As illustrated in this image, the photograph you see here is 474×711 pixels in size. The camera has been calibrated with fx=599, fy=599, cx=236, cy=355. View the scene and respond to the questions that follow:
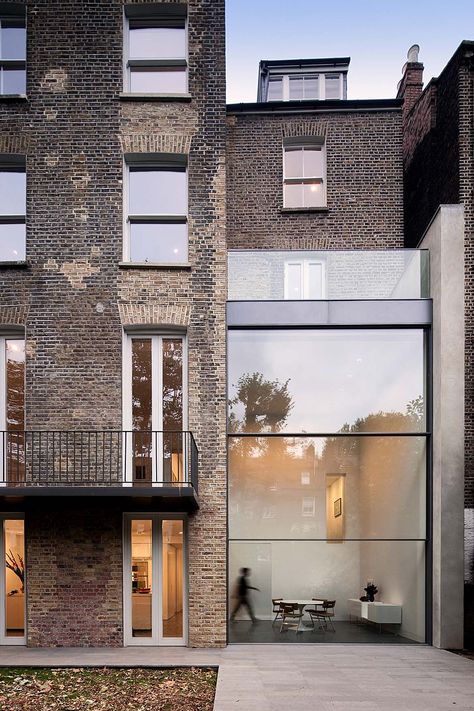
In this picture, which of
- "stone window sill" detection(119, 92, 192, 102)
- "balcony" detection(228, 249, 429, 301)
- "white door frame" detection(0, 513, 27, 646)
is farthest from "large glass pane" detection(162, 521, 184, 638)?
"stone window sill" detection(119, 92, 192, 102)

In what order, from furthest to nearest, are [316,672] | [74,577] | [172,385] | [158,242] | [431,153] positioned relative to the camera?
[431,153] < [158,242] < [172,385] < [74,577] < [316,672]

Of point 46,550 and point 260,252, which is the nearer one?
point 46,550

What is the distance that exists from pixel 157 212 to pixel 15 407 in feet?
15.4

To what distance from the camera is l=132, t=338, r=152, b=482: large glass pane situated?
1111 cm

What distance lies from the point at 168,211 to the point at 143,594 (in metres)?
7.34

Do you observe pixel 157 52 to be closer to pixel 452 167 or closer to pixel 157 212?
pixel 157 212

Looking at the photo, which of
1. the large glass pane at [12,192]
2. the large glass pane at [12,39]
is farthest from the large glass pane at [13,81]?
the large glass pane at [12,192]

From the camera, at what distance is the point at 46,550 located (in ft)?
35.9

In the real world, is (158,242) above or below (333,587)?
above

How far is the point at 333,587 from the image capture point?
1127 centimetres

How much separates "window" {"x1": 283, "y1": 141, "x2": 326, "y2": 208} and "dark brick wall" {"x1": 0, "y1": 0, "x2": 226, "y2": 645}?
3.17 meters

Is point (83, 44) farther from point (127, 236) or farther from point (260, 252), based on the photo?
point (260, 252)

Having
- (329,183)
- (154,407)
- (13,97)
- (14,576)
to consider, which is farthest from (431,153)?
(14,576)

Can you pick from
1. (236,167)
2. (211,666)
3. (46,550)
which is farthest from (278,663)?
(236,167)
